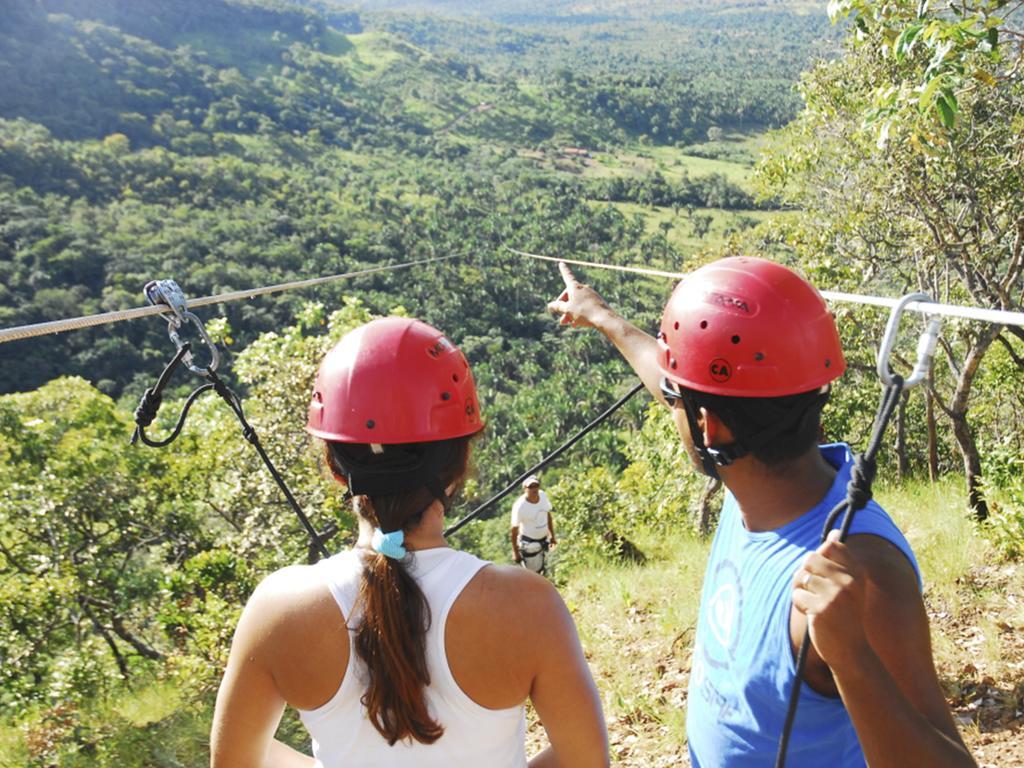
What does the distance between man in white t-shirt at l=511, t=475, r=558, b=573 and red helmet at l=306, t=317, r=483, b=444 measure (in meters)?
6.37

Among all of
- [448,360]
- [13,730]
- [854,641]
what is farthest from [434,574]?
[13,730]

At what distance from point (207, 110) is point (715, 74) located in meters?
117

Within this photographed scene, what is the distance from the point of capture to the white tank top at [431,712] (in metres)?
1.52

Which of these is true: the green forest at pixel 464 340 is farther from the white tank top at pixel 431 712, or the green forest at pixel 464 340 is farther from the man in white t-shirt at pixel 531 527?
the white tank top at pixel 431 712

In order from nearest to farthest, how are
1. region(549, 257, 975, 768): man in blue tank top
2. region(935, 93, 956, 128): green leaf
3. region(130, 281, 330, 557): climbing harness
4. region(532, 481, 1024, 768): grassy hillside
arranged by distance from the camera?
1. region(549, 257, 975, 768): man in blue tank top
2. region(130, 281, 330, 557): climbing harness
3. region(935, 93, 956, 128): green leaf
4. region(532, 481, 1024, 768): grassy hillside

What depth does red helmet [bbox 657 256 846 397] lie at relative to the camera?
1.59m

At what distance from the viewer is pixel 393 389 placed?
67.1 inches

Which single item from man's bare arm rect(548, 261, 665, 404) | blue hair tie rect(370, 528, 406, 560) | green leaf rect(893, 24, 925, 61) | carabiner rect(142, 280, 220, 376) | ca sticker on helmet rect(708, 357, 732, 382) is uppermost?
green leaf rect(893, 24, 925, 61)

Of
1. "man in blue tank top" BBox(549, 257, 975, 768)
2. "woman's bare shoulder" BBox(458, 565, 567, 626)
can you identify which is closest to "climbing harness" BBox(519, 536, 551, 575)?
"man in blue tank top" BBox(549, 257, 975, 768)

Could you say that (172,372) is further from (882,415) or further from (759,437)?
(882,415)

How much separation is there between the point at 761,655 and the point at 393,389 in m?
0.92

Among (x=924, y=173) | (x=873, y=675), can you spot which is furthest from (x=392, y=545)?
(x=924, y=173)

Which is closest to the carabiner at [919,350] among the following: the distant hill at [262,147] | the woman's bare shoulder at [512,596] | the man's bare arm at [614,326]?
the woman's bare shoulder at [512,596]

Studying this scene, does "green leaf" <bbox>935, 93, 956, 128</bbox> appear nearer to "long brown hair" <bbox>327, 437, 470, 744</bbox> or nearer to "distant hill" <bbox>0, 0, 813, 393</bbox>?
"long brown hair" <bbox>327, 437, 470, 744</bbox>
